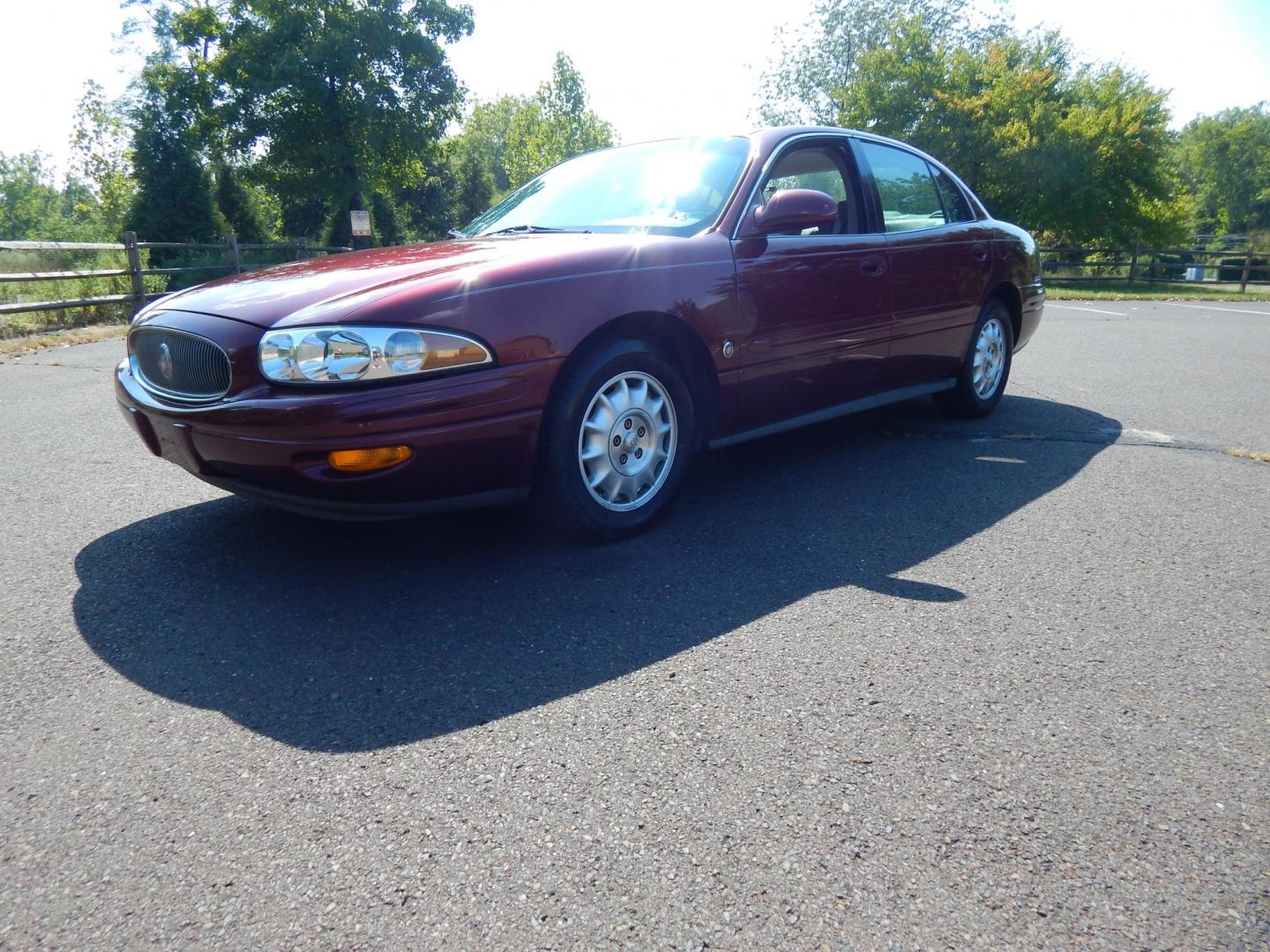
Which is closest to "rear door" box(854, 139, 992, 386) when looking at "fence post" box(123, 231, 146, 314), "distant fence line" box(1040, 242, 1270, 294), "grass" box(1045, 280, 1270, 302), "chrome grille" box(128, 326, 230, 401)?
"chrome grille" box(128, 326, 230, 401)

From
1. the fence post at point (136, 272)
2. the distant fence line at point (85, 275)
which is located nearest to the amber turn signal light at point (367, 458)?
the distant fence line at point (85, 275)

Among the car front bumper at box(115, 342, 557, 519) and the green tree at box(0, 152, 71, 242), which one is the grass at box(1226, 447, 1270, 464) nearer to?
the car front bumper at box(115, 342, 557, 519)

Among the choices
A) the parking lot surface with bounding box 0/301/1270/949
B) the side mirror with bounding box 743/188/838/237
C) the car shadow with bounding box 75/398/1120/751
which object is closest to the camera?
the parking lot surface with bounding box 0/301/1270/949

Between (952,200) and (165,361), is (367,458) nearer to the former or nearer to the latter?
(165,361)

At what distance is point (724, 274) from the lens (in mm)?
3488

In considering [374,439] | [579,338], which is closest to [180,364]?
[374,439]

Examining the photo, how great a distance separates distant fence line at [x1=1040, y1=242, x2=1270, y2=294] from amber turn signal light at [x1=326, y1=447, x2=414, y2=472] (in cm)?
2626

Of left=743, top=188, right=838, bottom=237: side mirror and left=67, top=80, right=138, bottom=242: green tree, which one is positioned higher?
left=67, top=80, right=138, bottom=242: green tree

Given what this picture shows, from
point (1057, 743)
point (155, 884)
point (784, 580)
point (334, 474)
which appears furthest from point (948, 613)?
point (155, 884)

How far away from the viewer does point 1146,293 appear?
22922 mm

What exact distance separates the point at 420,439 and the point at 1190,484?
349cm

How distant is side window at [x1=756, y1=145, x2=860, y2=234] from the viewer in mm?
4000

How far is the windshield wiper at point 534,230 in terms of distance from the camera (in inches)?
146

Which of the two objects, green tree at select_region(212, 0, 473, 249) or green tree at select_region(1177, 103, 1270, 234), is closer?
green tree at select_region(212, 0, 473, 249)
